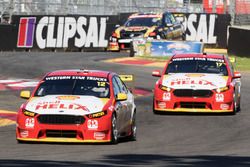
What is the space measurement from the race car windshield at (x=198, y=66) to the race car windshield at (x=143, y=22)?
68.4ft

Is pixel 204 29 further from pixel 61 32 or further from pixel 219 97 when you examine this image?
pixel 219 97

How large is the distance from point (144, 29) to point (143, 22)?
716mm

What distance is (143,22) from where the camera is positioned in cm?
4209

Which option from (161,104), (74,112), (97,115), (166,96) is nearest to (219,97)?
(166,96)

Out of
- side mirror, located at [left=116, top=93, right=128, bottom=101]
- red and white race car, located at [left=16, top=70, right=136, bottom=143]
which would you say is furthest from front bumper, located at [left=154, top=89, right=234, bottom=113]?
side mirror, located at [left=116, top=93, right=128, bottom=101]

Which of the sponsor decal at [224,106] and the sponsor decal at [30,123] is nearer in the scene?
the sponsor decal at [30,123]

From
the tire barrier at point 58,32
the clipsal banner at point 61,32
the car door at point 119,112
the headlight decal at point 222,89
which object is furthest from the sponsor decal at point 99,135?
the clipsal banner at point 61,32

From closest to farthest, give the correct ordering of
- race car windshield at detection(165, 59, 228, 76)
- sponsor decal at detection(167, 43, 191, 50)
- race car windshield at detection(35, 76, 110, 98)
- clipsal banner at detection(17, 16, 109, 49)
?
1. race car windshield at detection(35, 76, 110, 98)
2. race car windshield at detection(165, 59, 228, 76)
3. sponsor decal at detection(167, 43, 191, 50)
4. clipsal banner at detection(17, 16, 109, 49)

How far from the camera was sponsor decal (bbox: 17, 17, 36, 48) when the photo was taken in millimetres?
41316

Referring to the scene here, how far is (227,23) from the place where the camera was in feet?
152

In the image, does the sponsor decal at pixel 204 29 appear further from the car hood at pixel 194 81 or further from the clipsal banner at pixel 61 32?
the car hood at pixel 194 81

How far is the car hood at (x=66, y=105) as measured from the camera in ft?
47.1

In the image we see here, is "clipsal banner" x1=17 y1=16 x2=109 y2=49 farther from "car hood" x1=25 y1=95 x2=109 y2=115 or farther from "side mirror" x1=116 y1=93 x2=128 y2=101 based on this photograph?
"car hood" x1=25 y1=95 x2=109 y2=115

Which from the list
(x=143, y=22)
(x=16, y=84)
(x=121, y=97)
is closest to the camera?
(x=121, y=97)
